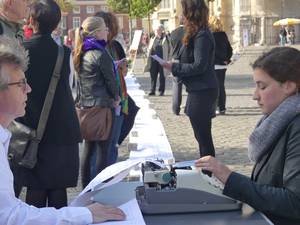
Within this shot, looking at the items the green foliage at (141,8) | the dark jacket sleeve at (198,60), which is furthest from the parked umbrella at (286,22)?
the dark jacket sleeve at (198,60)

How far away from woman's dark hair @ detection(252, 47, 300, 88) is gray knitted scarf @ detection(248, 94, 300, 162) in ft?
0.31

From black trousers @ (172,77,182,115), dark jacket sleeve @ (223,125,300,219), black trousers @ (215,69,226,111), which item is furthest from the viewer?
black trousers @ (215,69,226,111)

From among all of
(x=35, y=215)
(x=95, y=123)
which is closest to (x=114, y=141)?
(x=95, y=123)

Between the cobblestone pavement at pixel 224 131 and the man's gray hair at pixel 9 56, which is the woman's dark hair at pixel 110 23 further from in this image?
the man's gray hair at pixel 9 56

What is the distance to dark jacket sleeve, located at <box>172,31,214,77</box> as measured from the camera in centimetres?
688

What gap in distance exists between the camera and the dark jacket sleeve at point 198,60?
6.88 metres

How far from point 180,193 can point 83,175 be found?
4.39m

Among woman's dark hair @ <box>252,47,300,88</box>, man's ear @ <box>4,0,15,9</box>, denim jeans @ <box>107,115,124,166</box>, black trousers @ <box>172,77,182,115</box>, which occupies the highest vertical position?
man's ear @ <box>4,0,15,9</box>

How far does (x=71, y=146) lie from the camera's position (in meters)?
4.85

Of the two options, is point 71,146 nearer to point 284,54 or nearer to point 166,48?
point 284,54

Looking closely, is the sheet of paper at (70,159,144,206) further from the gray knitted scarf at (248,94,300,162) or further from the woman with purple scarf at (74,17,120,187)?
the woman with purple scarf at (74,17,120,187)

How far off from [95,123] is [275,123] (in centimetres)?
388

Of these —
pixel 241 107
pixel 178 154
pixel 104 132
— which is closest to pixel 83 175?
pixel 104 132

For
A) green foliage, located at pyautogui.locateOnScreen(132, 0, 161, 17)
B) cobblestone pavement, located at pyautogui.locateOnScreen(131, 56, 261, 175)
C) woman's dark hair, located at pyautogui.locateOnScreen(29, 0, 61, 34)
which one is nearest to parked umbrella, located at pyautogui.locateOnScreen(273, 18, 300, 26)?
green foliage, located at pyautogui.locateOnScreen(132, 0, 161, 17)
